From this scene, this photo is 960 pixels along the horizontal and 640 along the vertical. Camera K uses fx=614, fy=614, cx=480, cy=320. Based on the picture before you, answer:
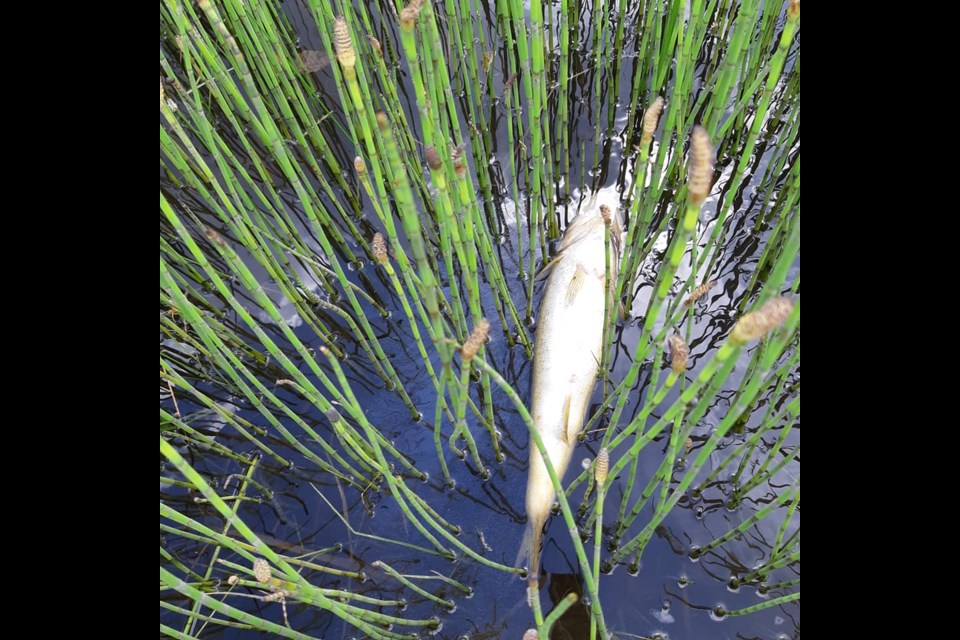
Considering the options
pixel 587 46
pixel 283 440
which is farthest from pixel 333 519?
pixel 587 46

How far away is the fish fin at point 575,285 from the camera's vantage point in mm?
1579

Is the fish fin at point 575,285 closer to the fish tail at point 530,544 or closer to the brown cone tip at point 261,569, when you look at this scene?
the fish tail at point 530,544

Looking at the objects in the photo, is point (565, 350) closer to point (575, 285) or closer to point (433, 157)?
point (575, 285)

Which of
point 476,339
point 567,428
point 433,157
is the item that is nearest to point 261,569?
point 476,339

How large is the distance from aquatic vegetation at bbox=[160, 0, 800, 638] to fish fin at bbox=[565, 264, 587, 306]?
0.09m

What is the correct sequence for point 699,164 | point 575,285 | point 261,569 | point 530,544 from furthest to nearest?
point 575,285 → point 530,544 → point 261,569 → point 699,164

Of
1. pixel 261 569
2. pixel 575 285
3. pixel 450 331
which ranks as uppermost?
pixel 575 285

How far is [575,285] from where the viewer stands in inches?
62.8

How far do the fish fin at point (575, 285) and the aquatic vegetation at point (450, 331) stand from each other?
9 cm

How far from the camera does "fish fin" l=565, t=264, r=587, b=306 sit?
1.58m

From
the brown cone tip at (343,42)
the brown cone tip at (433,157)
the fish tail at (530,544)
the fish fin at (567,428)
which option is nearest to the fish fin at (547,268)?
the fish fin at (567,428)

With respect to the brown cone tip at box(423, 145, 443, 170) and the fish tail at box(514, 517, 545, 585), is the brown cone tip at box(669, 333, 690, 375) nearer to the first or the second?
the brown cone tip at box(423, 145, 443, 170)

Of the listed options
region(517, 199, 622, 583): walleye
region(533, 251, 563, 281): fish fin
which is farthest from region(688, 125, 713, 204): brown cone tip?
region(533, 251, 563, 281): fish fin

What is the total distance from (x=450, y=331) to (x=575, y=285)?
0.37m
